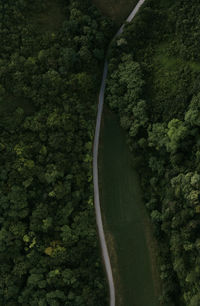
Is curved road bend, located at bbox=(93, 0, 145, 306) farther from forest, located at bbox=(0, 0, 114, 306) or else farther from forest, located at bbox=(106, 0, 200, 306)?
forest, located at bbox=(106, 0, 200, 306)

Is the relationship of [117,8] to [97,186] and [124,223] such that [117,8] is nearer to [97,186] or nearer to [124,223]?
[97,186]

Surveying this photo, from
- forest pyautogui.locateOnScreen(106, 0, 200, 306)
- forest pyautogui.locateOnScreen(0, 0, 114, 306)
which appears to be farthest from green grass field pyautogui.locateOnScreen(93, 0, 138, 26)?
forest pyautogui.locateOnScreen(106, 0, 200, 306)

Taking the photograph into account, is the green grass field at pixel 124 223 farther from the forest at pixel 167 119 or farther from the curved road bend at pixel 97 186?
the forest at pixel 167 119

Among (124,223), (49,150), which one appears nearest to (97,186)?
(124,223)

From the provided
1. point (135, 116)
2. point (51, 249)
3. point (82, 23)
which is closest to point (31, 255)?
point (51, 249)

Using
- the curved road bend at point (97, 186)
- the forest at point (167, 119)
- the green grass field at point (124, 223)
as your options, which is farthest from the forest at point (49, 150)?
the forest at point (167, 119)

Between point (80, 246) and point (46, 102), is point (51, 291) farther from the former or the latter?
point (46, 102)
